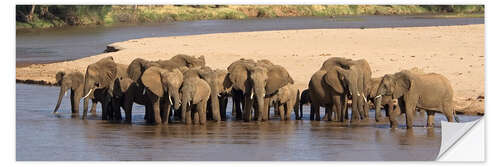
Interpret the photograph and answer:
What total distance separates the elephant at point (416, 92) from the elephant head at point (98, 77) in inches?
210

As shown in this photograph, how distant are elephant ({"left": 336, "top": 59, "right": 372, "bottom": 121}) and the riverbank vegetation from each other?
30873 mm

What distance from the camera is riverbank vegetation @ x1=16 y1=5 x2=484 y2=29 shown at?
53812 mm

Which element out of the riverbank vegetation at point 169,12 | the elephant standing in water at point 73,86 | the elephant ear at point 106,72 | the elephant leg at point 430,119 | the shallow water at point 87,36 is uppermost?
the riverbank vegetation at point 169,12

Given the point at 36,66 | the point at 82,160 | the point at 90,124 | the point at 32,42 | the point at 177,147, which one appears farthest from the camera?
the point at 32,42

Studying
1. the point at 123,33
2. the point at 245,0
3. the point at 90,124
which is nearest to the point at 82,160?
the point at 245,0

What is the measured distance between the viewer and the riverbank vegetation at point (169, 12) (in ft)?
177

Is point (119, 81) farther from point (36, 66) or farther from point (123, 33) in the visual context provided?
point (123, 33)

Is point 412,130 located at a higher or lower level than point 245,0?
lower

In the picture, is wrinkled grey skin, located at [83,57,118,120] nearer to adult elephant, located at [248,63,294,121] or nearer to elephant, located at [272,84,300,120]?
adult elephant, located at [248,63,294,121]

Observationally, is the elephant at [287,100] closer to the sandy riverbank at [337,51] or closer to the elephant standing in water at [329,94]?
the elephant standing in water at [329,94]

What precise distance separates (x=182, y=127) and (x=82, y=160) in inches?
154

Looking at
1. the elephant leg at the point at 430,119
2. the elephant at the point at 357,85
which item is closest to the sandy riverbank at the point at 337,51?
the elephant at the point at 357,85

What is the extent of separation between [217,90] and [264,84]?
849 mm
